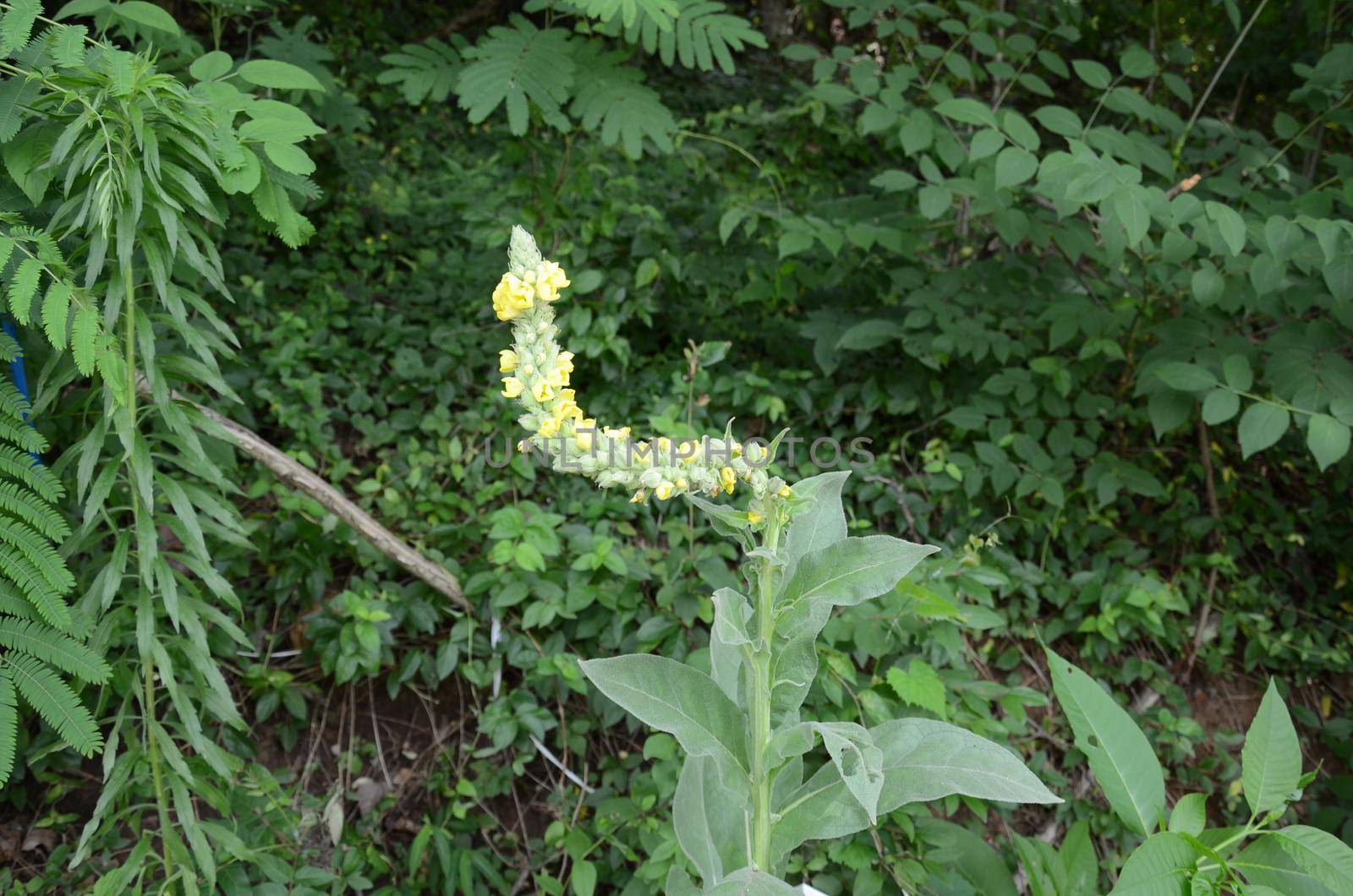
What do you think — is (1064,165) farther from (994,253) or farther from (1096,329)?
(994,253)

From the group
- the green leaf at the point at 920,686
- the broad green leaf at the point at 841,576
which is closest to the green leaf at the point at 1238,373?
the green leaf at the point at 920,686

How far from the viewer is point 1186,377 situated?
2.52 m

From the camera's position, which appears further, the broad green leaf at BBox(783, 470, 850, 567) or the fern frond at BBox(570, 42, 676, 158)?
the fern frond at BBox(570, 42, 676, 158)

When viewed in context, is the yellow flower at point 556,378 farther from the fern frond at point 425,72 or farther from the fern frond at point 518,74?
the fern frond at point 425,72

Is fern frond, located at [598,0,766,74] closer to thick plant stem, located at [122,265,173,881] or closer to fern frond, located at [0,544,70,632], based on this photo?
thick plant stem, located at [122,265,173,881]

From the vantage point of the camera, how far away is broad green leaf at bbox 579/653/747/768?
3.81 feet

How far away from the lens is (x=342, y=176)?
3943 mm

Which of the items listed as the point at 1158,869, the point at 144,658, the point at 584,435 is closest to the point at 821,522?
the point at 584,435

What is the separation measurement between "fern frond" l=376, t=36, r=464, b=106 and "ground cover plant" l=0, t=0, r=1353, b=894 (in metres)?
0.02

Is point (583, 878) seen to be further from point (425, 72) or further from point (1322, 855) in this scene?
point (425, 72)

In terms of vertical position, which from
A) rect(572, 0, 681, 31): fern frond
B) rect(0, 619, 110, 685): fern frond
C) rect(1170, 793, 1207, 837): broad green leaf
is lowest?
rect(0, 619, 110, 685): fern frond

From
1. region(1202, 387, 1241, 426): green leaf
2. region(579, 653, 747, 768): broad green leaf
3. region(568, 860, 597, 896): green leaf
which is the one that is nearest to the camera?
region(579, 653, 747, 768): broad green leaf

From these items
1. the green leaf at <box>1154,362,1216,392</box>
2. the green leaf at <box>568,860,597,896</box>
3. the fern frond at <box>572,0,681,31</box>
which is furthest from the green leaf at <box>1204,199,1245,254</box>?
the green leaf at <box>568,860,597,896</box>

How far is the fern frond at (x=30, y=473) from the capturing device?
1.53 metres
